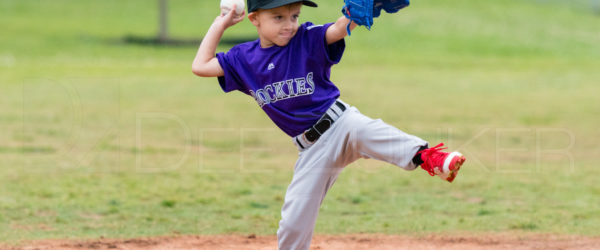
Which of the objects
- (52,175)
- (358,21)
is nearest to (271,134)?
(52,175)

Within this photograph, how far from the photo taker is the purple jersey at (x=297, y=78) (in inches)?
164

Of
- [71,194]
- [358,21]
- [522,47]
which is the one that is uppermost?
[358,21]

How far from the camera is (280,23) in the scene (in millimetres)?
4172

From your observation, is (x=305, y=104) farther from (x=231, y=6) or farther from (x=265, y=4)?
(x=231, y=6)

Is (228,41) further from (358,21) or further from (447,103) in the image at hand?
(358,21)

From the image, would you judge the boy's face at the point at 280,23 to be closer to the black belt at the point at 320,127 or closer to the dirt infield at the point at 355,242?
the black belt at the point at 320,127

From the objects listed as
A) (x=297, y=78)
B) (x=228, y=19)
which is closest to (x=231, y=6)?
(x=228, y=19)

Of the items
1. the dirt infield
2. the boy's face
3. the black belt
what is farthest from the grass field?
the boy's face

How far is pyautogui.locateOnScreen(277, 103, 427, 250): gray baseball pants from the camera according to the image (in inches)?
158

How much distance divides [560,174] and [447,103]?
7.56 metres

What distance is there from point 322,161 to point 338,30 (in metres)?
0.73

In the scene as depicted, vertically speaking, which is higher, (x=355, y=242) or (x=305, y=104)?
(x=305, y=104)

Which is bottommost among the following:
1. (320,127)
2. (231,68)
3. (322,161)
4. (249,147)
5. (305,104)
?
(249,147)

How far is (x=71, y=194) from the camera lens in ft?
25.5
